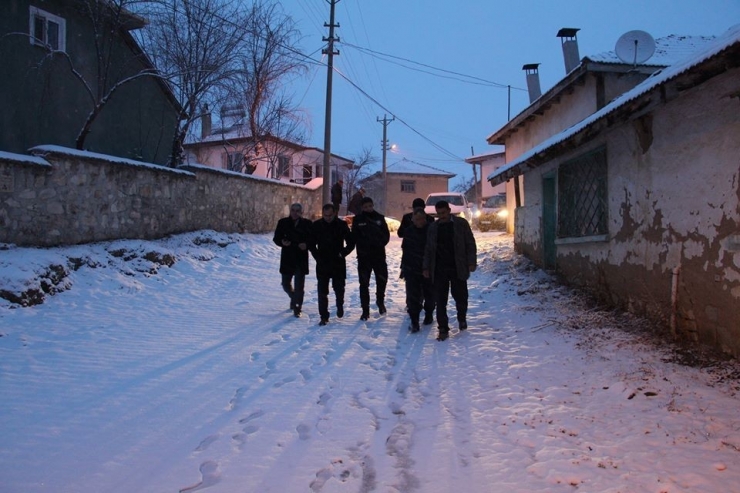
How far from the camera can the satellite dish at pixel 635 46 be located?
956 centimetres

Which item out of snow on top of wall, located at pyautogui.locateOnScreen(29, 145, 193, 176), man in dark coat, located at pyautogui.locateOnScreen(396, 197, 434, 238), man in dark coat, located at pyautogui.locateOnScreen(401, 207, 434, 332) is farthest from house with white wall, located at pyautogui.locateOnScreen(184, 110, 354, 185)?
man in dark coat, located at pyautogui.locateOnScreen(401, 207, 434, 332)

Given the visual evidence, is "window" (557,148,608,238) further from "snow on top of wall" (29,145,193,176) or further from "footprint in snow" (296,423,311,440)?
"snow on top of wall" (29,145,193,176)

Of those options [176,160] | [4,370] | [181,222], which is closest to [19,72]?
[176,160]

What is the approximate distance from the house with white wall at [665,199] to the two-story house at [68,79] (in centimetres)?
999

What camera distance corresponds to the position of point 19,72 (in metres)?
12.2

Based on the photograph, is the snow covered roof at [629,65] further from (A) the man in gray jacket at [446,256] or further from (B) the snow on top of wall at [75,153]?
(B) the snow on top of wall at [75,153]

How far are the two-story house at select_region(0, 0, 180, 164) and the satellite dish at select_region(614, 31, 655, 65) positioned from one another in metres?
10.3

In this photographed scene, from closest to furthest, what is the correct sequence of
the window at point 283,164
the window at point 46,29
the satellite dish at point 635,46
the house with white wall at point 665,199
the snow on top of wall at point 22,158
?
the house with white wall at point 665,199 → the snow on top of wall at point 22,158 → the satellite dish at point 635,46 → the window at point 46,29 → the window at point 283,164

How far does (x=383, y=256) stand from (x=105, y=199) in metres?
5.93

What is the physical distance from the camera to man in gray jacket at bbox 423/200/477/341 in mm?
6715

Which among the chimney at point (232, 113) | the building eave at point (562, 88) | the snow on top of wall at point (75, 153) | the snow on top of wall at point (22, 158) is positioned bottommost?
the snow on top of wall at point (22, 158)

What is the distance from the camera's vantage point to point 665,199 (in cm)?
595

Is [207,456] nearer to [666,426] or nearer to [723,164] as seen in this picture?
[666,426]

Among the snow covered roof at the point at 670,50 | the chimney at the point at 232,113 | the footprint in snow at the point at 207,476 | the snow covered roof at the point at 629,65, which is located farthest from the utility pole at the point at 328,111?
the footprint in snow at the point at 207,476
